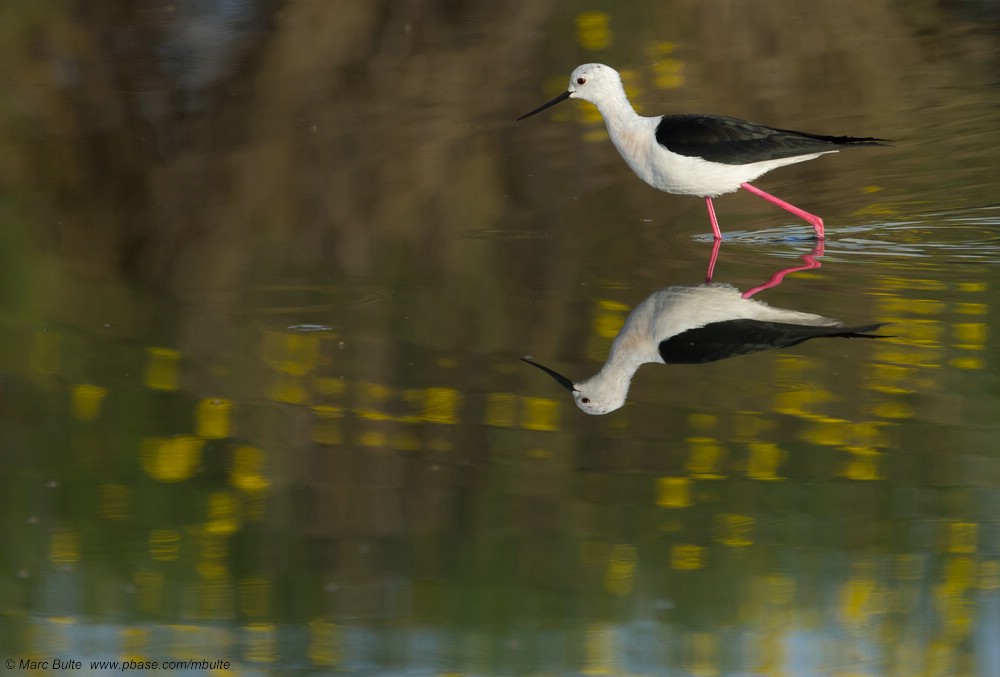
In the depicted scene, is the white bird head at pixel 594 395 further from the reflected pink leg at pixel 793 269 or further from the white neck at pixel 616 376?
the reflected pink leg at pixel 793 269

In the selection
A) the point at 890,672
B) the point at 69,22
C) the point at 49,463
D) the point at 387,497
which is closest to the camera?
the point at 890,672

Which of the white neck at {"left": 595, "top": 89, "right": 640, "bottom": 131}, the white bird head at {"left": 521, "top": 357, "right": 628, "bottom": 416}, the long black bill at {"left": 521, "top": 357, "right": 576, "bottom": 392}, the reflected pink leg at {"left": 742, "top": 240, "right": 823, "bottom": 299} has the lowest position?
the white bird head at {"left": 521, "top": 357, "right": 628, "bottom": 416}

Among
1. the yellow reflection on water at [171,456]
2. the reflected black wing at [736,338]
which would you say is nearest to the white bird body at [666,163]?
the reflected black wing at [736,338]

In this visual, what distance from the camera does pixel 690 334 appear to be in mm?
6477

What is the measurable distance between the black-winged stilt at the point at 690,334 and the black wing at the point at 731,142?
1.15 meters

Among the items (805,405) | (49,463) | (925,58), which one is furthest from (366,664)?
(925,58)

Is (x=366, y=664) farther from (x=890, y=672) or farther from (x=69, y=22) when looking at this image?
(x=69, y=22)

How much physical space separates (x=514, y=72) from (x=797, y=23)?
2.82m

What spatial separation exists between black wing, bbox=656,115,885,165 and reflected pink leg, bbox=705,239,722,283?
48 cm

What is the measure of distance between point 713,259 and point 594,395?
7.48ft

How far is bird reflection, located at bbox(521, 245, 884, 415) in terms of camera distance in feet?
19.7

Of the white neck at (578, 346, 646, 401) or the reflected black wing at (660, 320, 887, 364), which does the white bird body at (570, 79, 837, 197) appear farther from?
the white neck at (578, 346, 646, 401)

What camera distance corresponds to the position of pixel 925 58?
12977 mm

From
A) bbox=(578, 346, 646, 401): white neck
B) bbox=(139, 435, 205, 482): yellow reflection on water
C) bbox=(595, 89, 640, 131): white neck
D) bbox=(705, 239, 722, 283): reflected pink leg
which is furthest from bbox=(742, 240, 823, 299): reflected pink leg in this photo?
bbox=(139, 435, 205, 482): yellow reflection on water
